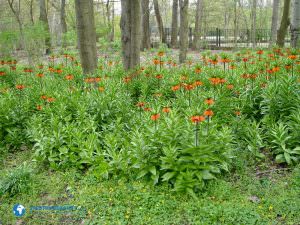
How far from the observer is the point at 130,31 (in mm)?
8234

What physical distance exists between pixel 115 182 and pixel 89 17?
4.67 m

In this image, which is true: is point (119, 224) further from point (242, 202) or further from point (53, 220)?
point (242, 202)

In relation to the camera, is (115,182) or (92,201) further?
(115,182)

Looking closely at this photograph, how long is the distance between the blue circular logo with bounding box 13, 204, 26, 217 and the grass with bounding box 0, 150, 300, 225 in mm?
49

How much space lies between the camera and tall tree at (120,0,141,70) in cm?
806

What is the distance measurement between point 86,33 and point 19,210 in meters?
4.79

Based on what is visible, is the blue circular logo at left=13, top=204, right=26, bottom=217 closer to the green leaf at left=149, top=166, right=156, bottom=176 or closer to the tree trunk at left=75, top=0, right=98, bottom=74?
the green leaf at left=149, top=166, right=156, bottom=176

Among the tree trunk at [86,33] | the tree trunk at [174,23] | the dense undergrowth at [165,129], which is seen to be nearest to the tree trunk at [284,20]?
the dense undergrowth at [165,129]

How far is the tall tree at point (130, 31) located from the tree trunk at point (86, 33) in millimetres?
953

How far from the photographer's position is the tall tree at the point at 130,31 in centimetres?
806

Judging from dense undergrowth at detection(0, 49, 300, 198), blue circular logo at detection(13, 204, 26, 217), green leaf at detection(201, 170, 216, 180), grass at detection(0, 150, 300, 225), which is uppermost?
dense undergrowth at detection(0, 49, 300, 198)

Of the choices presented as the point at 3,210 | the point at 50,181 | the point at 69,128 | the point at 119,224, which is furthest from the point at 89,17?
the point at 119,224

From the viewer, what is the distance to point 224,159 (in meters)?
4.05

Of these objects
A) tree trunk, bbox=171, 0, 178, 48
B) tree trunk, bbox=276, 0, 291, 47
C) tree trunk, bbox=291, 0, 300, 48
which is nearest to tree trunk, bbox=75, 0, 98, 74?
tree trunk, bbox=291, 0, 300, 48
